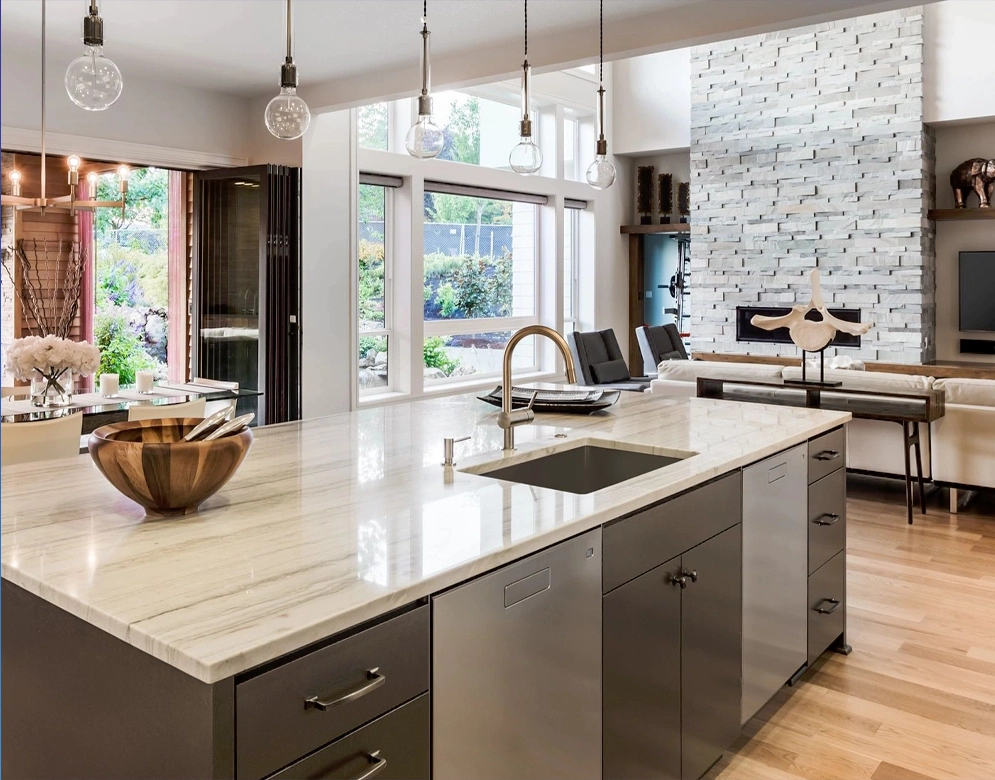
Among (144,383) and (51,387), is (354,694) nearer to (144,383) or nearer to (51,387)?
(51,387)

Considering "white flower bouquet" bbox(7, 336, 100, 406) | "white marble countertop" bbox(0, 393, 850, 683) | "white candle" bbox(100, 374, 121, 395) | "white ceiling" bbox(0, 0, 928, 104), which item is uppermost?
"white ceiling" bbox(0, 0, 928, 104)

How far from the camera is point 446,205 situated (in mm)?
7684

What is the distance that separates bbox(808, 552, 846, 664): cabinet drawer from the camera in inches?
110

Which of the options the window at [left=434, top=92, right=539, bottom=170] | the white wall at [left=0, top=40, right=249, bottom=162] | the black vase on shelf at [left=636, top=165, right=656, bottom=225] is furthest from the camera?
the black vase on shelf at [left=636, top=165, right=656, bottom=225]

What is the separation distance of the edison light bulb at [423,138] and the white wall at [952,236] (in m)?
7.03

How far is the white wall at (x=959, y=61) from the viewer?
7402 millimetres

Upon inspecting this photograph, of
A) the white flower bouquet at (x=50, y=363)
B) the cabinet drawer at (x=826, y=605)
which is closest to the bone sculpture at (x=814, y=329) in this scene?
the cabinet drawer at (x=826, y=605)

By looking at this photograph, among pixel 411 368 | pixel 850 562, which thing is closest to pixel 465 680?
pixel 850 562

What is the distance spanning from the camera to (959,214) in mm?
7777

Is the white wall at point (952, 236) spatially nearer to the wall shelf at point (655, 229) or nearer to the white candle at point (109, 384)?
the wall shelf at point (655, 229)

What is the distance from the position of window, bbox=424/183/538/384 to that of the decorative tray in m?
4.55

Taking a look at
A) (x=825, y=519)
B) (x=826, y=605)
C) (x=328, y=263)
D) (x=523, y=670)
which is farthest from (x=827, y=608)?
(x=328, y=263)

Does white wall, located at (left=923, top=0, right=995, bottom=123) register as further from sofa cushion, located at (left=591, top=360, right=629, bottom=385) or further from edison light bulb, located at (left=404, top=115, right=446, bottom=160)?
edison light bulb, located at (left=404, top=115, right=446, bottom=160)

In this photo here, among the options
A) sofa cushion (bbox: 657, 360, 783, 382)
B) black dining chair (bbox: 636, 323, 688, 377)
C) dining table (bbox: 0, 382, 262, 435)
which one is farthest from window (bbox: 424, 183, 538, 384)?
dining table (bbox: 0, 382, 262, 435)
